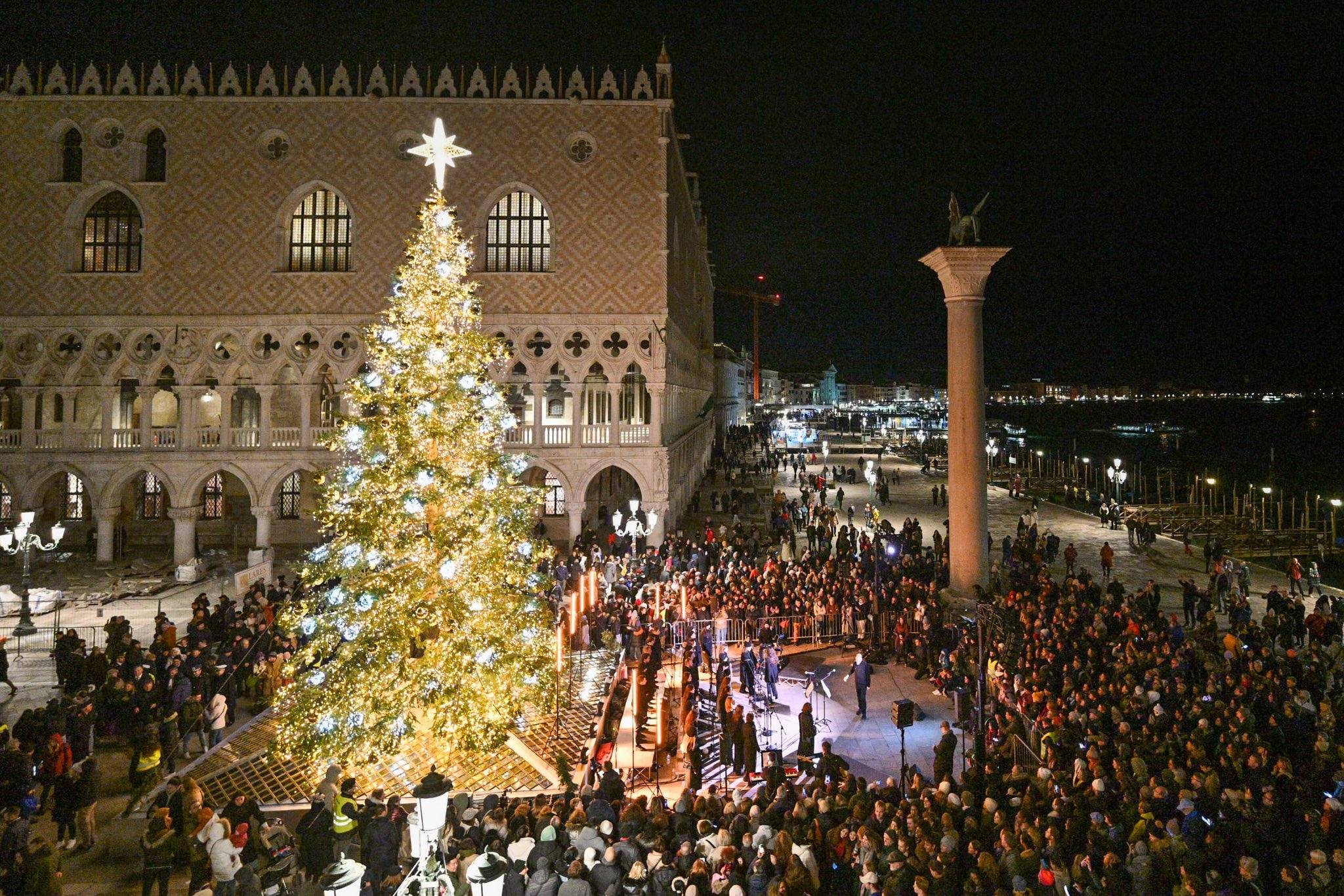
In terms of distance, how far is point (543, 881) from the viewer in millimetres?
6281

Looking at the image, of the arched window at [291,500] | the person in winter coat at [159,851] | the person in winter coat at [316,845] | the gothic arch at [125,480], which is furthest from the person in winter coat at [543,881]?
the arched window at [291,500]

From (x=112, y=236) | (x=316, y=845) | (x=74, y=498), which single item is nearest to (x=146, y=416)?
(x=74, y=498)

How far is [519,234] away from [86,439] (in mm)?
14594

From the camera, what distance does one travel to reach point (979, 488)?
16062mm

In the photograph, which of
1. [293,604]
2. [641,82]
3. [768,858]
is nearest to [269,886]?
[293,604]

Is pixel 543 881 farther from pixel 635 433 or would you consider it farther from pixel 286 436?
pixel 286 436

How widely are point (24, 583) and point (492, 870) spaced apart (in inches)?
633

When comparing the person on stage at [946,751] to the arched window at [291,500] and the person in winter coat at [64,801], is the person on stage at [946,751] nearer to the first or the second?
the person in winter coat at [64,801]

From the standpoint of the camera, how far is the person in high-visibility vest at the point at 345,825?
7.52 metres

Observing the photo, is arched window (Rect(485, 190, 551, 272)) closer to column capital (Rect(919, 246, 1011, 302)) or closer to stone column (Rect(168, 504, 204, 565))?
stone column (Rect(168, 504, 204, 565))

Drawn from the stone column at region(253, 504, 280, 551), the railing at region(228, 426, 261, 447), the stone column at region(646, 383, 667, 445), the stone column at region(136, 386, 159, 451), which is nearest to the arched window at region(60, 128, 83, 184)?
the stone column at region(136, 386, 159, 451)

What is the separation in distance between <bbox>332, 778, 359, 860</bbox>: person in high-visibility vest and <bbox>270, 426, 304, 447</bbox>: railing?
18.0 meters

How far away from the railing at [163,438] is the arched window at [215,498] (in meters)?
2.21

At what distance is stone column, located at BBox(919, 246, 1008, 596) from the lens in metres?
16.0
